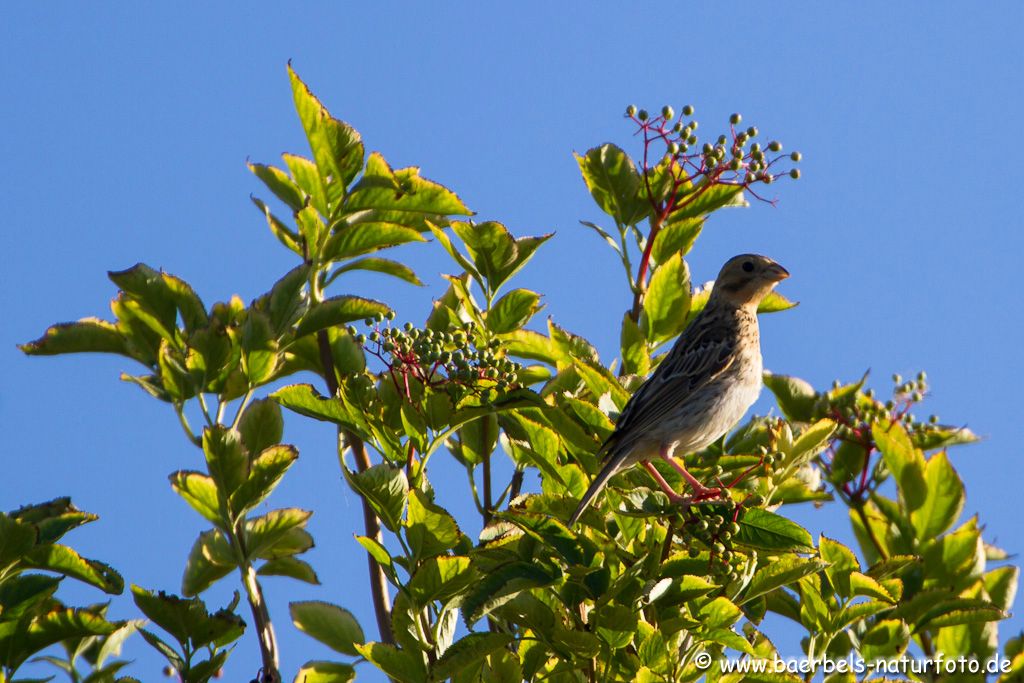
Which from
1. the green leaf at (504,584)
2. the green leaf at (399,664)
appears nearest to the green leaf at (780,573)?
the green leaf at (504,584)

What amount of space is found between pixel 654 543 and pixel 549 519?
0.63 meters

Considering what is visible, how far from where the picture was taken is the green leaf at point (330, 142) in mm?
5035

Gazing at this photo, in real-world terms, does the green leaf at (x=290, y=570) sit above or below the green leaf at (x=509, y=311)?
below

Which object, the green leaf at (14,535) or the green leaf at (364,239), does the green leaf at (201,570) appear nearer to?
the green leaf at (14,535)

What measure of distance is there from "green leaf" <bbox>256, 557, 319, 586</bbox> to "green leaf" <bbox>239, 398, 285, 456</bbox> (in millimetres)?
500

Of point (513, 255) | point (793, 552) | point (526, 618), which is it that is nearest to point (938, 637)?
point (793, 552)

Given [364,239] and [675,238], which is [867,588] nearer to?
[675,238]

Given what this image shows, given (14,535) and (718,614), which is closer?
(718,614)

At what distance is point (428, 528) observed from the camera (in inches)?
167

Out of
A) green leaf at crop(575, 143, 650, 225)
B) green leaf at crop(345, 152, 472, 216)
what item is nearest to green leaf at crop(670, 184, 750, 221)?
green leaf at crop(575, 143, 650, 225)

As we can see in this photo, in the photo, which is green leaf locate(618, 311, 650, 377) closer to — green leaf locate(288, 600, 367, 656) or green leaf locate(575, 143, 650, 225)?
green leaf locate(575, 143, 650, 225)

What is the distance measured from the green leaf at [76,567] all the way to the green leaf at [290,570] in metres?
0.60

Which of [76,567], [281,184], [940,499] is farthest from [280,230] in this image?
[940,499]

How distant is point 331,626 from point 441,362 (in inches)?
43.2
